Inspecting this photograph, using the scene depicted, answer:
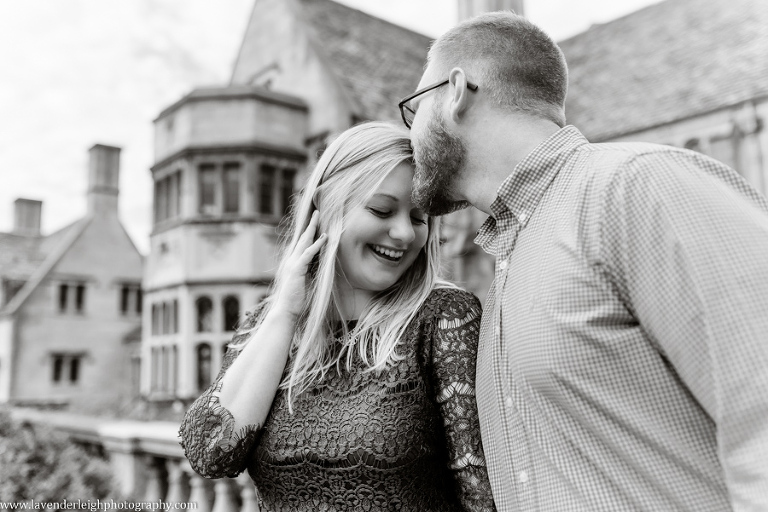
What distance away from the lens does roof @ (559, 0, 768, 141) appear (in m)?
13.5

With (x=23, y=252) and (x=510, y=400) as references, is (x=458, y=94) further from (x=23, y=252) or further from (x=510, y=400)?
(x=23, y=252)

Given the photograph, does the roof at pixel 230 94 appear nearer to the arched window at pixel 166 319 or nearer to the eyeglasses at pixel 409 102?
the arched window at pixel 166 319

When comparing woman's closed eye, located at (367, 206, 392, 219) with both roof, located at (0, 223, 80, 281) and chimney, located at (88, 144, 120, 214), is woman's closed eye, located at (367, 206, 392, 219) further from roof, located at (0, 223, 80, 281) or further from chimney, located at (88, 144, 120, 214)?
chimney, located at (88, 144, 120, 214)

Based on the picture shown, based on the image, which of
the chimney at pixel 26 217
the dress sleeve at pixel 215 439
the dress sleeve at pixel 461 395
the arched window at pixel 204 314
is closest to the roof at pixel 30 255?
the chimney at pixel 26 217

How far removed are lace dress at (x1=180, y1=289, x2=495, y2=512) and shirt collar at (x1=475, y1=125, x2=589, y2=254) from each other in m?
0.47

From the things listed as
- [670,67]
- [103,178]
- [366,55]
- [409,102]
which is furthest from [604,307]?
[103,178]

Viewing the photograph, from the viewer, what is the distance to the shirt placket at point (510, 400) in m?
1.52

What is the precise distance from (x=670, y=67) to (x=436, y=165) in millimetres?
15276

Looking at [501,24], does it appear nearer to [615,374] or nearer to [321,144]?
[615,374]

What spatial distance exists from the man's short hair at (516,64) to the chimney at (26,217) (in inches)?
1261

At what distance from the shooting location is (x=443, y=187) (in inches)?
76.7

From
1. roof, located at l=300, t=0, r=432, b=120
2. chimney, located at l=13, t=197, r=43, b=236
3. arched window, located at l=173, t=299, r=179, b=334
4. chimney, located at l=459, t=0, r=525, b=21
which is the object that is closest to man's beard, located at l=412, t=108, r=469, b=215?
chimney, located at l=459, t=0, r=525, b=21

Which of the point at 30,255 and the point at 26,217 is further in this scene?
the point at 26,217

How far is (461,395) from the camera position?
1.89 m
